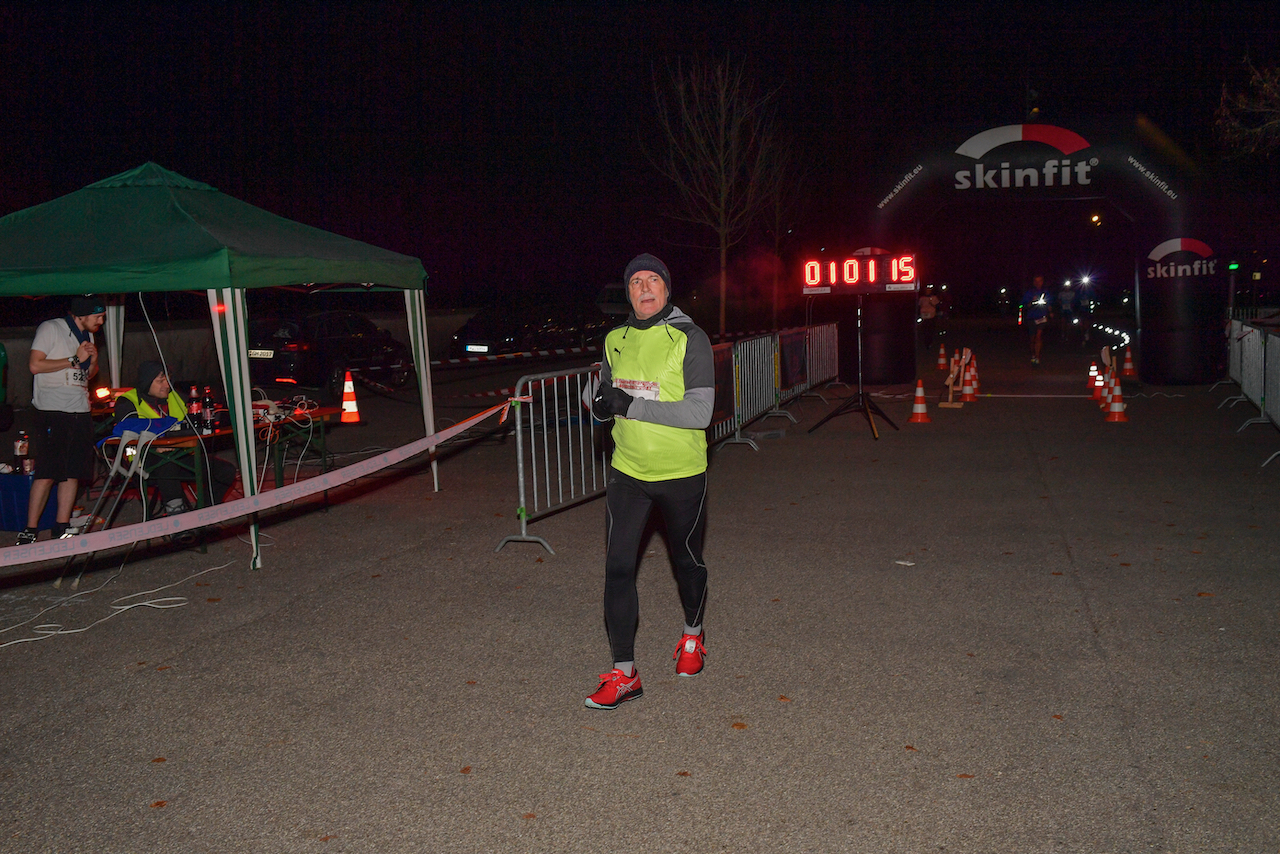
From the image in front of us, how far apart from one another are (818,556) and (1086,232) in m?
89.4

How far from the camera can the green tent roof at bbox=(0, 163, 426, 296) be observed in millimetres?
7172

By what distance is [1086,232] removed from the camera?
8738cm

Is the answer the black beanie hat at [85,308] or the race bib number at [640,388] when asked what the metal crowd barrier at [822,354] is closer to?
the black beanie hat at [85,308]

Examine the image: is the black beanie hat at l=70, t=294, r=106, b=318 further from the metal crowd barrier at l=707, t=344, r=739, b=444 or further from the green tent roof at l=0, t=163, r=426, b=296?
the metal crowd barrier at l=707, t=344, r=739, b=444

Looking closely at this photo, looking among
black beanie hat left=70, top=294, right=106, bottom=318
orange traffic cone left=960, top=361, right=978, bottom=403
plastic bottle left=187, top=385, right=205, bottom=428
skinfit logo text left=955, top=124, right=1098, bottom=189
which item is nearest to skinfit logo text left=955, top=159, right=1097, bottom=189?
skinfit logo text left=955, top=124, right=1098, bottom=189

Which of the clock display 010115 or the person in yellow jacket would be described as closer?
the person in yellow jacket

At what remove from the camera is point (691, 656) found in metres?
5.12

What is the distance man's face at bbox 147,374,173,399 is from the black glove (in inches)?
184

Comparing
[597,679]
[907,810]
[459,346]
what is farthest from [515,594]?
[459,346]

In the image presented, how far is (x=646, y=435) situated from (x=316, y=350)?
15.5 metres

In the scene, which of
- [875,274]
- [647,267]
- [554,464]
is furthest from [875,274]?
[647,267]

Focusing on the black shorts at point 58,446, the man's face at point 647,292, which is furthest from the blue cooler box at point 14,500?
the man's face at point 647,292

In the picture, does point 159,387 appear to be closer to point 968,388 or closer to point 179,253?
point 179,253

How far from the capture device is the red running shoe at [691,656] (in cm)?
512
